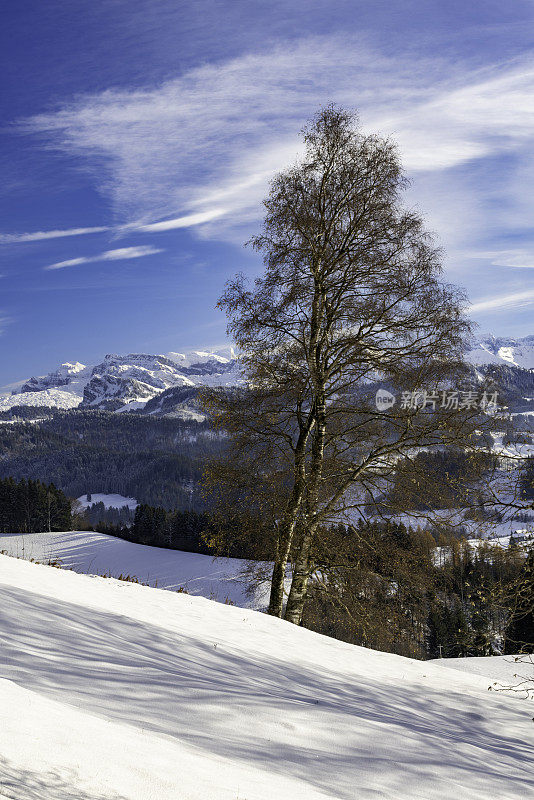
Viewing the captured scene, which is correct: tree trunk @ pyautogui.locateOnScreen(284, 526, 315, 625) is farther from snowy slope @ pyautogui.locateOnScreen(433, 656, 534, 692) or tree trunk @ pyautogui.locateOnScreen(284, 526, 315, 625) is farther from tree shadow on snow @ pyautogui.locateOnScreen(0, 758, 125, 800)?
tree shadow on snow @ pyautogui.locateOnScreen(0, 758, 125, 800)

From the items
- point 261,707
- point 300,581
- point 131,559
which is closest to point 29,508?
point 131,559

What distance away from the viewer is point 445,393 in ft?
33.1

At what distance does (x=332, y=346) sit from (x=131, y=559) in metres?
62.0

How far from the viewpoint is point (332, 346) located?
1045 centimetres

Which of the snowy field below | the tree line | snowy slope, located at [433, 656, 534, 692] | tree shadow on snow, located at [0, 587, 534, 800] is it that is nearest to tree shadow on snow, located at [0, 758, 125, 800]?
tree shadow on snow, located at [0, 587, 534, 800]

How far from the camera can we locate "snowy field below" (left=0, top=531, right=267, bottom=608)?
55534 millimetres

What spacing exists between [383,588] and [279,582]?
231cm

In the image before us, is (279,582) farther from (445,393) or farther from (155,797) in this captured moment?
(155,797)

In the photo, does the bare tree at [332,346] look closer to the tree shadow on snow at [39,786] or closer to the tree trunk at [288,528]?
the tree trunk at [288,528]

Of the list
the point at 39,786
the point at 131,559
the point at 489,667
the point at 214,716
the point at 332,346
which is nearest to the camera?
the point at 39,786

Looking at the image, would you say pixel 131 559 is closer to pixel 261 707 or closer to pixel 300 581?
pixel 300 581

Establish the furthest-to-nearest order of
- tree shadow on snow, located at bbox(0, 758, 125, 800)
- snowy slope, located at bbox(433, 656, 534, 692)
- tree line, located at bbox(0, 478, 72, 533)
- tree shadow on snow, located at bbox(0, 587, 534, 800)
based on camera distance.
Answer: tree line, located at bbox(0, 478, 72, 533)
snowy slope, located at bbox(433, 656, 534, 692)
tree shadow on snow, located at bbox(0, 587, 534, 800)
tree shadow on snow, located at bbox(0, 758, 125, 800)

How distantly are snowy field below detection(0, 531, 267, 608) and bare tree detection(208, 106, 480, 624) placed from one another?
4282 cm

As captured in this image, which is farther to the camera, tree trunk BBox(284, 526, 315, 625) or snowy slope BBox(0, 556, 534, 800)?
tree trunk BBox(284, 526, 315, 625)
